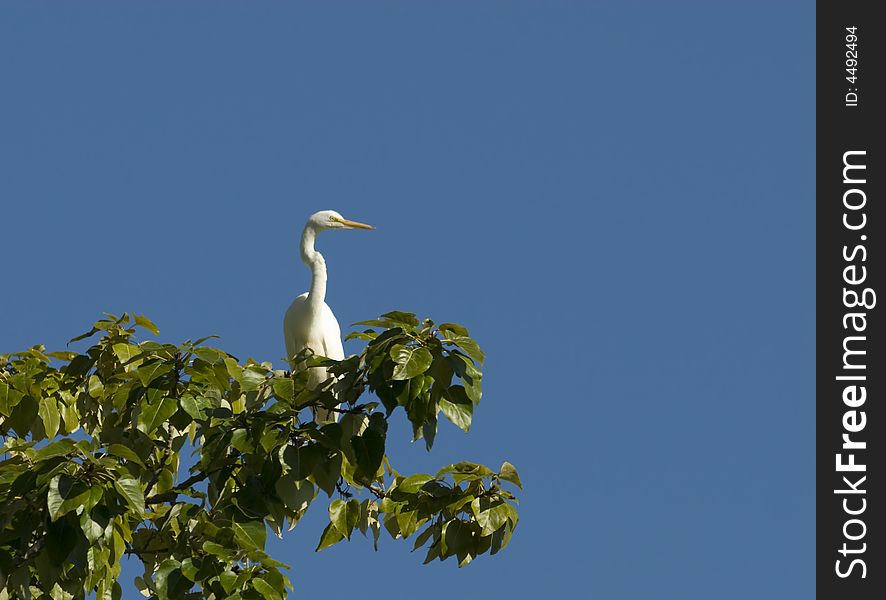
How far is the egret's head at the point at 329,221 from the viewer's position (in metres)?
12.1

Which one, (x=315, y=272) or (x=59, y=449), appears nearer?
(x=59, y=449)

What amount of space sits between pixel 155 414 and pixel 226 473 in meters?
0.45

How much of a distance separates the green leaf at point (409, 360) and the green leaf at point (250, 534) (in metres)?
1.00

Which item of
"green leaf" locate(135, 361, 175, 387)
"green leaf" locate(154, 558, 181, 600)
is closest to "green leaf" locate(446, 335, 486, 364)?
"green leaf" locate(135, 361, 175, 387)

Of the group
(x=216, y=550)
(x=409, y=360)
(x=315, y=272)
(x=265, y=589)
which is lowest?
(x=265, y=589)

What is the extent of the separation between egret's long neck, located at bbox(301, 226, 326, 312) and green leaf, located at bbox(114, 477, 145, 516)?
16.5ft

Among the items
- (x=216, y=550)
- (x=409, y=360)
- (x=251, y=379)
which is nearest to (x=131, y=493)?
(x=216, y=550)

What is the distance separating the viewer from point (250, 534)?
24.5 feet

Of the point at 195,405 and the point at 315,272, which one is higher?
the point at 315,272

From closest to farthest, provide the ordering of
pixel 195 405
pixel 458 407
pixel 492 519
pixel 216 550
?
pixel 216 550 < pixel 458 407 < pixel 492 519 < pixel 195 405

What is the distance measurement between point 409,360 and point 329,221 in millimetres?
5118

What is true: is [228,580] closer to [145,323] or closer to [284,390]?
[284,390]

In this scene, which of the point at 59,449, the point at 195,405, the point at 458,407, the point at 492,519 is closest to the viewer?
the point at 59,449
